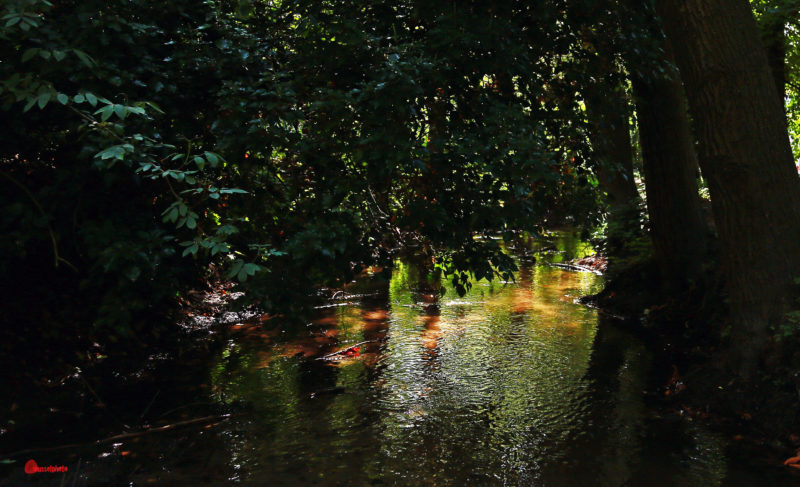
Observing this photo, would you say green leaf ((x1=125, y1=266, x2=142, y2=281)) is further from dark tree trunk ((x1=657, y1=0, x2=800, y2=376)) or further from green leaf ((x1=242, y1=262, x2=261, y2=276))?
dark tree trunk ((x1=657, y1=0, x2=800, y2=376))

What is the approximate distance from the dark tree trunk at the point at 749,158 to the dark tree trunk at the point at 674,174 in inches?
117

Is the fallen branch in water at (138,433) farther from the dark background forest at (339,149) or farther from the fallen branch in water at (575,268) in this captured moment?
the fallen branch in water at (575,268)

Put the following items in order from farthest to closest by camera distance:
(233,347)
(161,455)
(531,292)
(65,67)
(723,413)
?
(531,292)
(233,347)
(723,413)
(161,455)
(65,67)

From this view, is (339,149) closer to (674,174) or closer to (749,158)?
(749,158)

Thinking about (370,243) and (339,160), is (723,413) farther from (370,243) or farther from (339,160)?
(339,160)

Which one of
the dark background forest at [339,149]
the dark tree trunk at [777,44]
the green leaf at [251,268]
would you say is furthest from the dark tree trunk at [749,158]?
the dark tree trunk at [777,44]

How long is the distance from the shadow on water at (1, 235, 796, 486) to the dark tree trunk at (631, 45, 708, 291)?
1398 mm

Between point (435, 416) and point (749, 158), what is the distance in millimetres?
3533

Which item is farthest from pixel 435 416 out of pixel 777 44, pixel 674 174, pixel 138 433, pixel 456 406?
pixel 777 44

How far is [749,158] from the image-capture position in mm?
5168

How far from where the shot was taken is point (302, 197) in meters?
5.18

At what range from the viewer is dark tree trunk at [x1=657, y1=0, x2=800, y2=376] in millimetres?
5164

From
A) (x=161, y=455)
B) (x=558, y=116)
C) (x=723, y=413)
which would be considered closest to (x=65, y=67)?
(x=161, y=455)

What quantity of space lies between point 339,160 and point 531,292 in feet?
22.6
